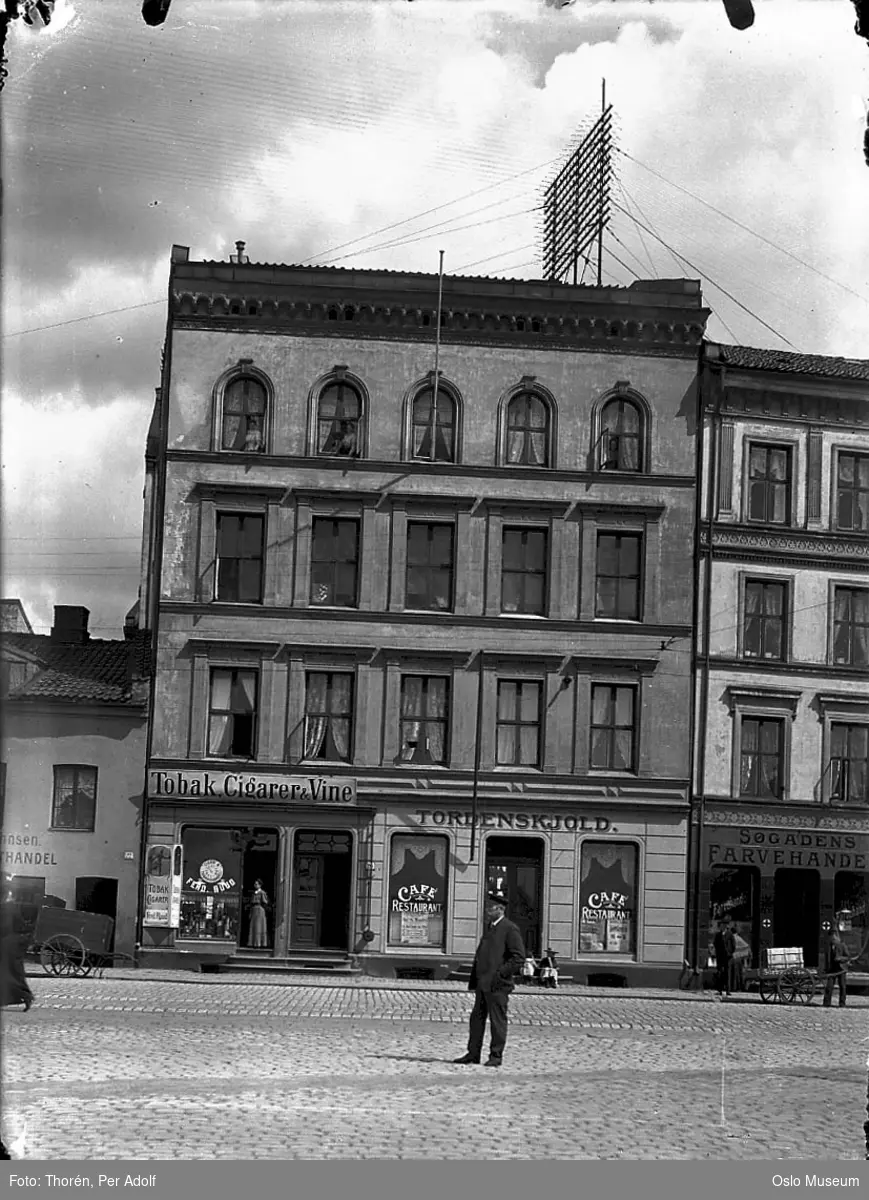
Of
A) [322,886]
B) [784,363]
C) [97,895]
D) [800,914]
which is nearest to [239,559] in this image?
[322,886]

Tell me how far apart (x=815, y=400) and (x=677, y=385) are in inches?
120

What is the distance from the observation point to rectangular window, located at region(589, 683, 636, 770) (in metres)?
38.9

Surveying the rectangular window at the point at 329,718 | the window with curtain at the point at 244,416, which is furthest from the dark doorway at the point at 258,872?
the window with curtain at the point at 244,416

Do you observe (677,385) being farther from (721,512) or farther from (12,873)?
(12,873)

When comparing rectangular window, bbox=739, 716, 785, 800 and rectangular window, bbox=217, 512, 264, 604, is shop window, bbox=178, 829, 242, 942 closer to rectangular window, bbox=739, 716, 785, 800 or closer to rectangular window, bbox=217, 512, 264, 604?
rectangular window, bbox=217, 512, 264, 604

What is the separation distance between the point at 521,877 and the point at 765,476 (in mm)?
10217

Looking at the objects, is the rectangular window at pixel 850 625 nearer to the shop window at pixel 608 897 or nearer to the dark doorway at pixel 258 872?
the shop window at pixel 608 897

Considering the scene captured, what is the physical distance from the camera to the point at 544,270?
41.2 metres

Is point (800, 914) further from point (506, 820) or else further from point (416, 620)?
point (416, 620)

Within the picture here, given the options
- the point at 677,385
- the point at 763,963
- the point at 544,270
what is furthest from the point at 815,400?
the point at 763,963

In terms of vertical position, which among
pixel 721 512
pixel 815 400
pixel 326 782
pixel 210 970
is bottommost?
pixel 210 970

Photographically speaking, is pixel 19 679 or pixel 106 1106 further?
pixel 19 679

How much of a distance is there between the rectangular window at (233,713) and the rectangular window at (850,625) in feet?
41.5
